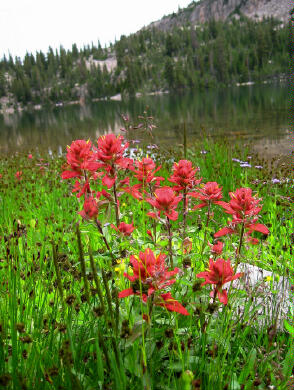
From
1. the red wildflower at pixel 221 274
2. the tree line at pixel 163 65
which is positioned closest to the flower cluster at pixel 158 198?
the red wildflower at pixel 221 274

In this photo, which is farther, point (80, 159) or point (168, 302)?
point (80, 159)

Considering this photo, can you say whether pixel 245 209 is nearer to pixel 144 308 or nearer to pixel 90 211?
pixel 144 308

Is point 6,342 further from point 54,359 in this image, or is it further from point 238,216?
point 238,216

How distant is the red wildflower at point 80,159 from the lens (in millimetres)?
2176

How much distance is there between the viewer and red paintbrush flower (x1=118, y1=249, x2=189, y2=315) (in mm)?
1348

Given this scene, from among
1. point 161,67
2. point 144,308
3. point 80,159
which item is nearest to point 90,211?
point 80,159

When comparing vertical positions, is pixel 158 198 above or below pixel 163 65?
below

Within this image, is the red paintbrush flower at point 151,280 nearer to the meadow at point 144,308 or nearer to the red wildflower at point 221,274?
the meadow at point 144,308

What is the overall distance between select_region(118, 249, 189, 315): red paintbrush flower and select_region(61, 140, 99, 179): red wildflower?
94cm

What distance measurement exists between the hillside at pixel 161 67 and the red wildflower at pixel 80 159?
10848cm

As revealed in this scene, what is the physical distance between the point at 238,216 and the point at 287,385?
0.95 m

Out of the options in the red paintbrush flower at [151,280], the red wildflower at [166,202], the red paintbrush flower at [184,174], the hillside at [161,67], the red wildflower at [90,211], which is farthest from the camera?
Answer: the hillside at [161,67]

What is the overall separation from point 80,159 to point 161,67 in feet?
527

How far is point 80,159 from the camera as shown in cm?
221
